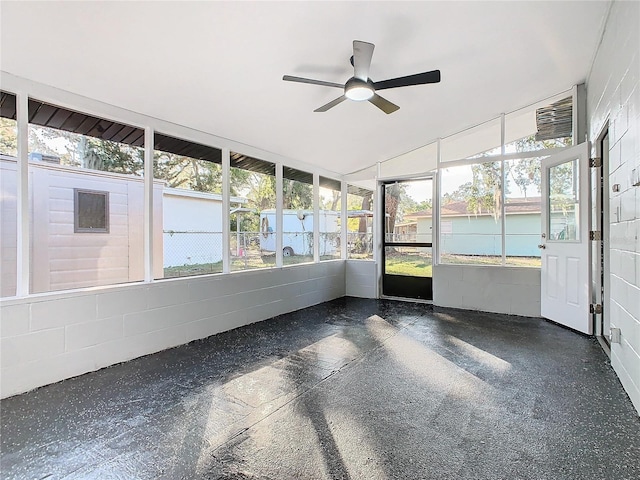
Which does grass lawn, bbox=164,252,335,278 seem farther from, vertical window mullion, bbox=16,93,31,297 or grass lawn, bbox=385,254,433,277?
grass lawn, bbox=385,254,433,277

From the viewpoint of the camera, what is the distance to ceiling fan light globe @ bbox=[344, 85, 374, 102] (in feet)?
9.33

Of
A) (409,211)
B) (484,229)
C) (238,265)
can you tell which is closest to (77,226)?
(238,265)

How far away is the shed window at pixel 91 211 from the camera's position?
306 centimetres

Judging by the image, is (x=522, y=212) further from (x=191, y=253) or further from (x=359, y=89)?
(x=191, y=253)

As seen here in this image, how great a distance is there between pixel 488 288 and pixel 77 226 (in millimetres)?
5108

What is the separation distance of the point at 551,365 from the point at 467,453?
174 centimetres

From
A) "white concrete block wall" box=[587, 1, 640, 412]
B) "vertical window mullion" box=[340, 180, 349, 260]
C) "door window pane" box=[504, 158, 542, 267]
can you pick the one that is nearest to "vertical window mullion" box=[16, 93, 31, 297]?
"white concrete block wall" box=[587, 1, 640, 412]

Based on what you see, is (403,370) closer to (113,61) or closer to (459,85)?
(459,85)

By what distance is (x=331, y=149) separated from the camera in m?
5.20

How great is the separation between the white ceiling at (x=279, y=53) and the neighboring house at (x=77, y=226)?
713 millimetres

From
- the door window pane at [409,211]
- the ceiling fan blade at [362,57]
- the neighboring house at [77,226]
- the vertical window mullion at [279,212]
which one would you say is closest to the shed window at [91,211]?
the neighboring house at [77,226]

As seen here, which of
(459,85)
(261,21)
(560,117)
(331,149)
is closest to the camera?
(261,21)

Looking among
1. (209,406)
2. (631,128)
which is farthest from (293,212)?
(631,128)

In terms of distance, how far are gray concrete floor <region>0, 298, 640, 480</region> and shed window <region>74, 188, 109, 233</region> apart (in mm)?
1254
